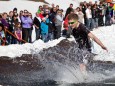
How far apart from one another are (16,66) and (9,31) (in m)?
3.88

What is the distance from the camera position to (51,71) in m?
12.6

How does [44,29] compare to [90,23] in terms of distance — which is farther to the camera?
[90,23]

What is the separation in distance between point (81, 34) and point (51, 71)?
Answer: 2.10m

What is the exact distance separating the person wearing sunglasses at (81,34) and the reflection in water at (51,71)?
179mm

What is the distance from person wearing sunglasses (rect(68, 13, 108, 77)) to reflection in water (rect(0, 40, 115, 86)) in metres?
0.18

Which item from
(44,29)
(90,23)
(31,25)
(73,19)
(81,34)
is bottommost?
(90,23)

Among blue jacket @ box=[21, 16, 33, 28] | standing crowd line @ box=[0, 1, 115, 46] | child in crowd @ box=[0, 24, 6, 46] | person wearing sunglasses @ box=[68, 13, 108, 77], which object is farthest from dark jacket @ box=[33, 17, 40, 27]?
person wearing sunglasses @ box=[68, 13, 108, 77]

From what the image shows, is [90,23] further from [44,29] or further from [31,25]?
[31,25]

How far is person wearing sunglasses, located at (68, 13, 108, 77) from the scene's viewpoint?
34.9 ft

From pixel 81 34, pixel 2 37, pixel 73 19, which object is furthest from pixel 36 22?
A: pixel 73 19

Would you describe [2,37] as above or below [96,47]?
above

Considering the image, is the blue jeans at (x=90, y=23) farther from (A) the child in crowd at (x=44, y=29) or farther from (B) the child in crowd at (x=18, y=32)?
(B) the child in crowd at (x=18, y=32)

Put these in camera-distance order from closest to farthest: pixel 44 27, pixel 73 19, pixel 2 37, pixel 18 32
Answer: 1. pixel 73 19
2. pixel 2 37
3. pixel 18 32
4. pixel 44 27

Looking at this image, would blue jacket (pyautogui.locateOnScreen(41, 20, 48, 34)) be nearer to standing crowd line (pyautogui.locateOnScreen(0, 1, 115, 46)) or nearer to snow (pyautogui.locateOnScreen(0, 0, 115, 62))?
standing crowd line (pyautogui.locateOnScreen(0, 1, 115, 46))
